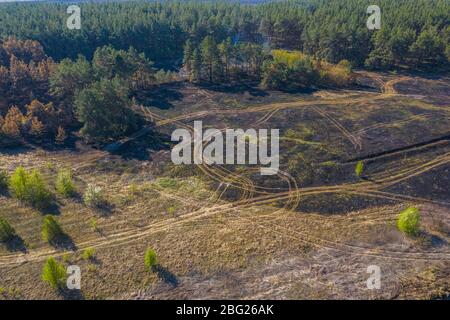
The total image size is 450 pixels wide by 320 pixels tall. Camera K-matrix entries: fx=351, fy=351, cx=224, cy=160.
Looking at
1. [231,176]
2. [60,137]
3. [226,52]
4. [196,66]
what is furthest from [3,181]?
[226,52]

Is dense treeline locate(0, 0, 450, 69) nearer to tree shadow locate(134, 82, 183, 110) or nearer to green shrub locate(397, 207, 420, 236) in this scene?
tree shadow locate(134, 82, 183, 110)

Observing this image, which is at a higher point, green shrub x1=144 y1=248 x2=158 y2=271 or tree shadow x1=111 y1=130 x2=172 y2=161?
tree shadow x1=111 y1=130 x2=172 y2=161

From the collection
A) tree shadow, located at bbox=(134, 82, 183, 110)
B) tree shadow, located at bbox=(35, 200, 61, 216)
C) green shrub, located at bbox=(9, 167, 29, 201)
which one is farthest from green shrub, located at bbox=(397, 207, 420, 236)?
tree shadow, located at bbox=(134, 82, 183, 110)

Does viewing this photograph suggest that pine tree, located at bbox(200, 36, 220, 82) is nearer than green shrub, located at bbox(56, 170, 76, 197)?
No

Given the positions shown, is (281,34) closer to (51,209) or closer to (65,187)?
(65,187)

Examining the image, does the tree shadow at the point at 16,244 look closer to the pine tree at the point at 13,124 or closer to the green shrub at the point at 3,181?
the green shrub at the point at 3,181
